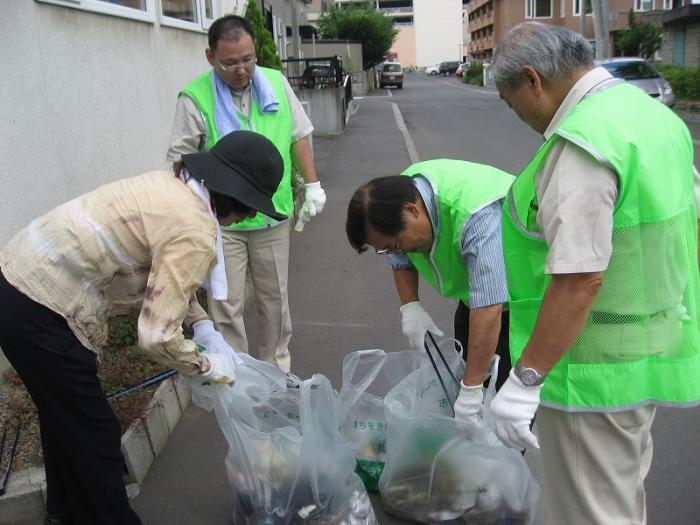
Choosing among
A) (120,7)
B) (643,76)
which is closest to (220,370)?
(120,7)

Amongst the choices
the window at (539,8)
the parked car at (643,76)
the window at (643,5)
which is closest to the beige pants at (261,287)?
the parked car at (643,76)

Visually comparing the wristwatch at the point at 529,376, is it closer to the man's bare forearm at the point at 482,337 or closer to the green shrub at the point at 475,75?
the man's bare forearm at the point at 482,337

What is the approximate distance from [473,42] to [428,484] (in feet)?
236

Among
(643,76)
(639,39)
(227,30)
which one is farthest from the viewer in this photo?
(639,39)

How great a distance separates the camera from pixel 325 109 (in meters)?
14.8

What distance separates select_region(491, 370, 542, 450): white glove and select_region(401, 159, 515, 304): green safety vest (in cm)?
66

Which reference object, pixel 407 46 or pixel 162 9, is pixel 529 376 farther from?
pixel 407 46

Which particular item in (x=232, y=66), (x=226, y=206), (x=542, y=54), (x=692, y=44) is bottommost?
(x=226, y=206)

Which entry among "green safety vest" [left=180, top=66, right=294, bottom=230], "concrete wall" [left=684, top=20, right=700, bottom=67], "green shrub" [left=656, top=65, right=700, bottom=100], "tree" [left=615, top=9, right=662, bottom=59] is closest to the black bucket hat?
"green safety vest" [left=180, top=66, right=294, bottom=230]

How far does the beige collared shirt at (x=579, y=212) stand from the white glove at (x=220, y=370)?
46.4 inches

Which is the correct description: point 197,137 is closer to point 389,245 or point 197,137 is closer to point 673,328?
point 389,245

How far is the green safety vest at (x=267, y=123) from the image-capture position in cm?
307

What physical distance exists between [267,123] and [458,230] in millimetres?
1385

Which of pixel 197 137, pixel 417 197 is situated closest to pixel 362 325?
pixel 197 137
